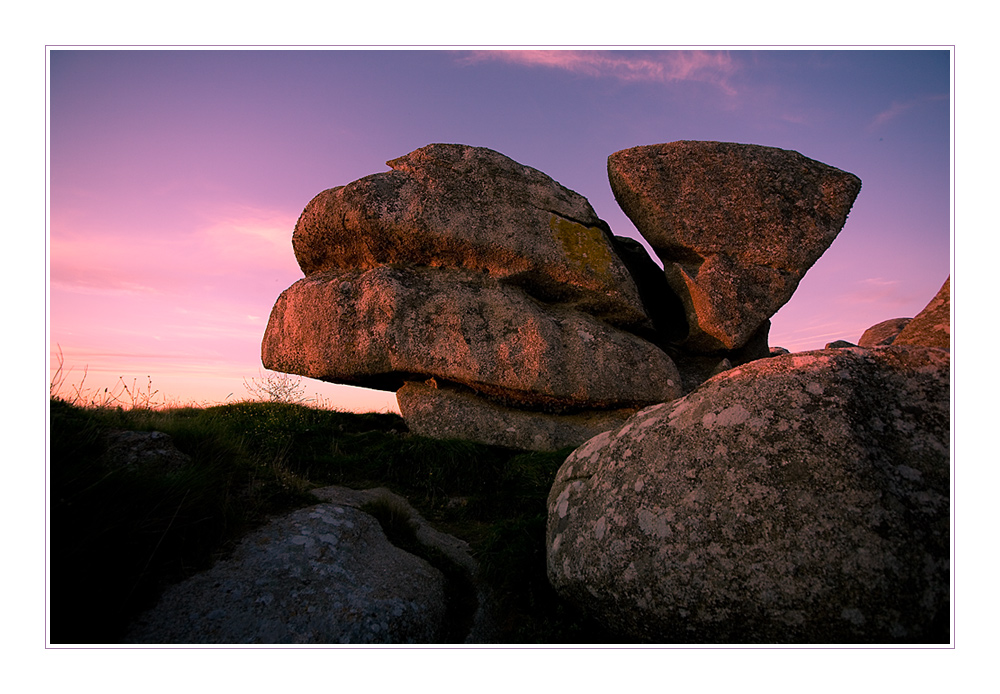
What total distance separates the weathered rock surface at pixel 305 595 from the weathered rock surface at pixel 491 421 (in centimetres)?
455

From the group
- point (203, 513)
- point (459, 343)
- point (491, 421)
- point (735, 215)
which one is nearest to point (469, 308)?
point (459, 343)

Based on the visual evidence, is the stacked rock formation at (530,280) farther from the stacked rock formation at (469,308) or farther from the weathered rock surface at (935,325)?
the weathered rock surface at (935,325)

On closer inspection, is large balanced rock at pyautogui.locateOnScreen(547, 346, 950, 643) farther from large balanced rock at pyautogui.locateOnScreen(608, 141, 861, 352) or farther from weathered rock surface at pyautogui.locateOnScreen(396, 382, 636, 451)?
large balanced rock at pyautogui.locateOnScreen(608, 141, 861, 352)

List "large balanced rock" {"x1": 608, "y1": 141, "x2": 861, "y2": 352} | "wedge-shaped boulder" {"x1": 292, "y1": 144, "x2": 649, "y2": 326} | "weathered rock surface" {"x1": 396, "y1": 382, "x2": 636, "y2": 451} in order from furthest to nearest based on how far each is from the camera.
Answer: "large balanced rock" {"x1": 608, "y1": 141, "x2": 861, "y2": 352}
"wedge-shaped boulder" {"x1": 292, "y1": 144, "x2": 649, "y2": 326}
"weathered rock surface" {"x1": 396, "y1": 382, "x2": 636, "y2": 451}

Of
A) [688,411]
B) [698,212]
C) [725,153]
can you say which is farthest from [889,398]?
[725,153]

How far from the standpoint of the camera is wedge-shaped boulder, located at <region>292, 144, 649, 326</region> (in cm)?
995

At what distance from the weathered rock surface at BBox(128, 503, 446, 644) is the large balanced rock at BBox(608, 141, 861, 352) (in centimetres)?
827

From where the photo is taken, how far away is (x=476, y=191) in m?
10.3

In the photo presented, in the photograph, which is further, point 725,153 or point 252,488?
point 725,153

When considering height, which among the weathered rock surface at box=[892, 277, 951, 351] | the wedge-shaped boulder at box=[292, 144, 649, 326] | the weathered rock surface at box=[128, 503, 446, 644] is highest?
the wedge-shaped boulder at box=[292, 144, 649, 326]

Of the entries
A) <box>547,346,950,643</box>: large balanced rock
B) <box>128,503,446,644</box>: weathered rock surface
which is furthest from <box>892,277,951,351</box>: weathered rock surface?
<box>128,503,446,644</box>: weathered rock surface
